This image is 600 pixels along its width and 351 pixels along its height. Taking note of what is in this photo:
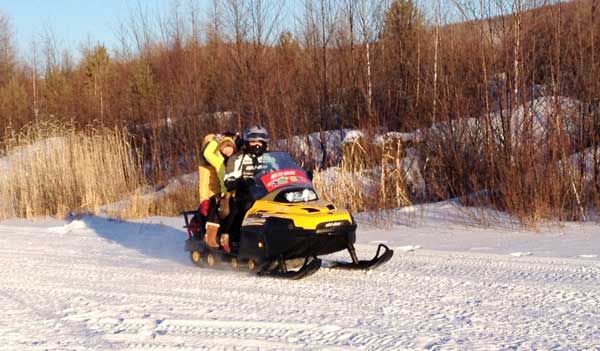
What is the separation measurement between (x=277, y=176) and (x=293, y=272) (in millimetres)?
920

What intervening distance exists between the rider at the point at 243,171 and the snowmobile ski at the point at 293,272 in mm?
589

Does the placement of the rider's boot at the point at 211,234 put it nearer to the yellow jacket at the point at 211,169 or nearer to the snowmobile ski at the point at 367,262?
the yellow jacket at the point at 211,169

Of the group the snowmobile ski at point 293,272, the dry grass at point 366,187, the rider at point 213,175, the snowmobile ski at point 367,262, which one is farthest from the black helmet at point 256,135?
the dry grass at point 366,187

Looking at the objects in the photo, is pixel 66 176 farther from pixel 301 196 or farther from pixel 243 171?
pixel 301 196

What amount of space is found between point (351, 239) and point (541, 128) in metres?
4.71

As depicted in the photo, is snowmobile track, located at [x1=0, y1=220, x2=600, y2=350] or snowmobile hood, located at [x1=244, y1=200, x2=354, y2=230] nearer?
snowmobile track, located at [x1=0, y1=220, x2=600, y2=350]

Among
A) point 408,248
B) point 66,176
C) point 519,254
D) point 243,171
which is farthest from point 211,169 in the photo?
point 66,176

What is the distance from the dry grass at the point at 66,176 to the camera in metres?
13.8

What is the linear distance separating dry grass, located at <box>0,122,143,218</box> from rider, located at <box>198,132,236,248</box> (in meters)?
6.24

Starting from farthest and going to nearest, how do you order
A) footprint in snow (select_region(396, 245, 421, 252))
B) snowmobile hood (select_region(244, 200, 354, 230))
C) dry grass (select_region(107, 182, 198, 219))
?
dry grass (select_region(107, 182, 198, 219)), footprint in snow (select_region(396, 245, 421, 252)), snowmobile hood (select_region(244, 200, 354, 230))

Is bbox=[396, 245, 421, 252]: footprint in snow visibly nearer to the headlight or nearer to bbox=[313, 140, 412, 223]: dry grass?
the headlight

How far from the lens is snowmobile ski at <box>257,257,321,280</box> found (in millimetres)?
6293

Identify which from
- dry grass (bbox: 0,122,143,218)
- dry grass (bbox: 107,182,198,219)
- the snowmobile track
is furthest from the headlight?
dry grass (bbox: 0,122,143,218)

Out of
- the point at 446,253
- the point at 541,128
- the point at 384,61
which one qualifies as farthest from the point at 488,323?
the point at 384,61
